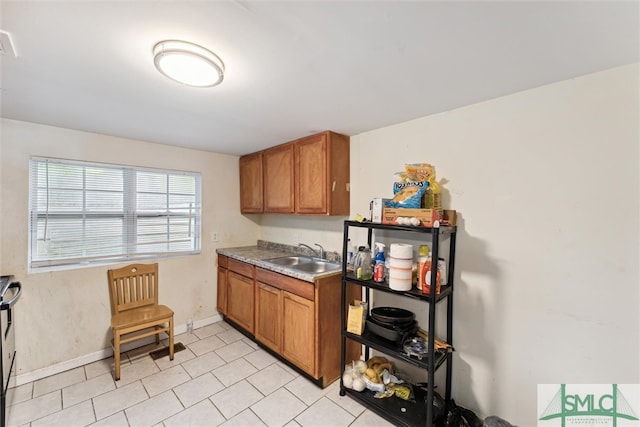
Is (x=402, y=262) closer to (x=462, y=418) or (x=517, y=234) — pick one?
(x=517, y=234)

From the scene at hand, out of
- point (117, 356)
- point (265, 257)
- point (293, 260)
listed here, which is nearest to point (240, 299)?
point (265, 257)

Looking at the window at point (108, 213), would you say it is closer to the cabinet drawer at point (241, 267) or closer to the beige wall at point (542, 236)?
the cabinet drawer at point (241, 267)

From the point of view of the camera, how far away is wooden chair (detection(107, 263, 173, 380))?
2.30 m

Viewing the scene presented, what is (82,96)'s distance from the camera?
1661 mm

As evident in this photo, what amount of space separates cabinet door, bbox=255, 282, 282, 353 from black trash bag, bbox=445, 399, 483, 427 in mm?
1377

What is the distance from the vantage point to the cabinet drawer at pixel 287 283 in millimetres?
2098

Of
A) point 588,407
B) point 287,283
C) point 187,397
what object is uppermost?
point 287,283

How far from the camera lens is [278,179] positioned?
2.87 metres

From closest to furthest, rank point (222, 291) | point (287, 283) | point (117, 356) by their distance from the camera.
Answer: point (117, 356), point (287, 283), point (222, 291)

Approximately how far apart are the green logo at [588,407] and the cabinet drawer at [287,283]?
154cm

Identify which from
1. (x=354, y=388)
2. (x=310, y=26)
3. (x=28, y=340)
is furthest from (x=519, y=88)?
→ (x=28, y=340)

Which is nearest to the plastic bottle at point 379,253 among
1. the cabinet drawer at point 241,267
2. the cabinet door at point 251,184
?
the cabinet drawer at point 241,267

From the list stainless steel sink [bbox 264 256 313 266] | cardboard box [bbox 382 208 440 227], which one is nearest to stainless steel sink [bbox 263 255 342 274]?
stainless steel sink [bbox 264 256 313 266]

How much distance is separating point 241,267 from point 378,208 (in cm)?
173
